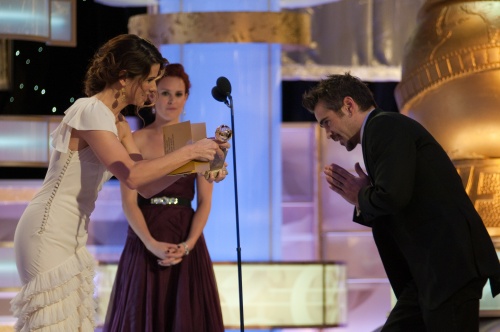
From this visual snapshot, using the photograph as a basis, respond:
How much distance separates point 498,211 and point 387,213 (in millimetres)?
1698

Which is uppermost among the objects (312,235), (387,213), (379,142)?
Answer: (379,142)

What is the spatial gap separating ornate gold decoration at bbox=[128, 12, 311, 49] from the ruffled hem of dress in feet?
7.60

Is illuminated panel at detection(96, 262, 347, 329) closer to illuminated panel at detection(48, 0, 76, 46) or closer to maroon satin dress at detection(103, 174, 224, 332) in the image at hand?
maroon satin dress at detection(103, 174, 224, 332)

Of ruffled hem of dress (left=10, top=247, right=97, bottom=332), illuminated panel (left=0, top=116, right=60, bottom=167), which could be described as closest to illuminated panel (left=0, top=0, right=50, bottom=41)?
illuminated panel (left=0, top=116, right=60, bottom=167)

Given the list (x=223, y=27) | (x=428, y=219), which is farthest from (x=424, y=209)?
(x=223, y=27)

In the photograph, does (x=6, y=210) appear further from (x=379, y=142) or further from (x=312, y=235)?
(x=379, y=142)

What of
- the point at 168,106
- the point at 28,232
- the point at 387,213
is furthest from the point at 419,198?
the point at 168,106

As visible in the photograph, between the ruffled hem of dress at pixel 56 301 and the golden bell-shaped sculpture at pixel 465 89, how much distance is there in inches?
83.3

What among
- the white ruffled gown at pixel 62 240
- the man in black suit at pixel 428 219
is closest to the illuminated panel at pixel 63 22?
the white ruffled gown at pixel 62 240

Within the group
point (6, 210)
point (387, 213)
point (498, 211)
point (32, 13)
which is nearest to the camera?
point (387, 213)

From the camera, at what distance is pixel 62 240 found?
2.94 meters

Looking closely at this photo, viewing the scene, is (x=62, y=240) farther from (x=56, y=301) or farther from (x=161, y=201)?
(x=161, y=201)

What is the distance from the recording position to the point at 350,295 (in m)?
5.68

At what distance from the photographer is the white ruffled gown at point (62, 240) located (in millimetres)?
2883
